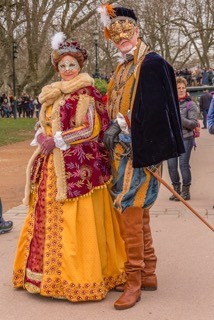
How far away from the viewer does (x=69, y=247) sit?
13.5ft

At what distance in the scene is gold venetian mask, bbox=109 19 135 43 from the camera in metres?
4.05

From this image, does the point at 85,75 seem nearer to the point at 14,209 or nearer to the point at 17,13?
the point at 14,209

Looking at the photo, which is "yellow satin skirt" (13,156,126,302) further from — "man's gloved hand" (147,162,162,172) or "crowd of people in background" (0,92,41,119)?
"crowd of people in background" (0,92,41,119)

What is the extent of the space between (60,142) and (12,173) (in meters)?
7.82

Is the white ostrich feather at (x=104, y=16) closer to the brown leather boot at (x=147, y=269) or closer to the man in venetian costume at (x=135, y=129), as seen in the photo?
the man in venetian costume at (x=135, y=129)

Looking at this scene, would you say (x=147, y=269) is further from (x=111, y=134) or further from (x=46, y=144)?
(x=46, y=144)

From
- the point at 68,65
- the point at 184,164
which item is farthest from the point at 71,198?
the point at 184,164

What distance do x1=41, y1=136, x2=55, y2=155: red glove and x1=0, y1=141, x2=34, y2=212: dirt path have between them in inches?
143

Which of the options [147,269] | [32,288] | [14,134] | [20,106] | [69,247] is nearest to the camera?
[69,247]

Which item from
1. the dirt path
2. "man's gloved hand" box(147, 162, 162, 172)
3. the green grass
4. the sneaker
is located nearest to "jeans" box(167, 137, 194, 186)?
the dirt path

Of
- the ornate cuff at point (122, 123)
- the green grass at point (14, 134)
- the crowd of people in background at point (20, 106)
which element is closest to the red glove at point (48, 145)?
the ornate cuff at point (122, 123)

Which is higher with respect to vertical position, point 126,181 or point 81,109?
point 81,109

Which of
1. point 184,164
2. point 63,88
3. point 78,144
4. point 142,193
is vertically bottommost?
point 184,164

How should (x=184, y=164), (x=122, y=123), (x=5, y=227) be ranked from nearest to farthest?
(x=122, y=123) → (x=5, y=227) → (x=184, y=164)
